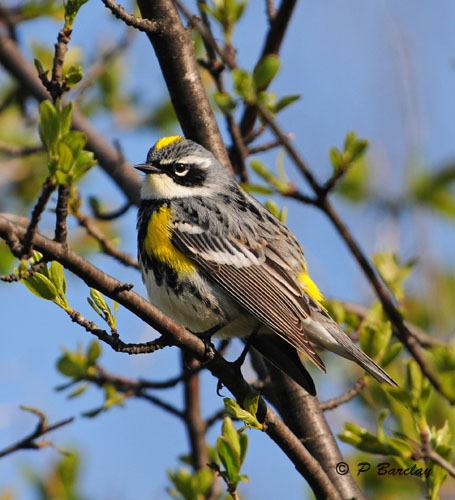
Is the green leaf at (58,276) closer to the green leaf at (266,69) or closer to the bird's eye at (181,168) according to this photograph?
the green leaf at (266,69)

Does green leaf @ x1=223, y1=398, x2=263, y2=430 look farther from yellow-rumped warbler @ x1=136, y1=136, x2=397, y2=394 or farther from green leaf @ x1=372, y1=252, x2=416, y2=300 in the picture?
green leaf @ x1=372, y1=252, x2=416, y2=300

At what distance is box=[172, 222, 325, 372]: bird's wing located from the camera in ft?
12.5

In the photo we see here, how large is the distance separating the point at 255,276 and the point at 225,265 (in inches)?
8.4

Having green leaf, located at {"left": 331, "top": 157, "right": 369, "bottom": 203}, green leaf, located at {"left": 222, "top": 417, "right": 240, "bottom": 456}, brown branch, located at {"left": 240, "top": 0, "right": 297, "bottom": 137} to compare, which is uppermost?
green leaf, located at {"left": 331, "top": 157, "right": 369, "bottom": 203}

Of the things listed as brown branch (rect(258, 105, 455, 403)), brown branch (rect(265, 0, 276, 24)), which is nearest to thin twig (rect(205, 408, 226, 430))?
brown branch (rect(258, 105, 455, 403))

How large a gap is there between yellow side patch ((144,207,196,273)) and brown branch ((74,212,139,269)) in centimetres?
40

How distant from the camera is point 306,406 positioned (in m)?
3.94

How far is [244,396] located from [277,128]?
4.08ft

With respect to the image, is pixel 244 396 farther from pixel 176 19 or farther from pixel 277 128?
pixel 176 19

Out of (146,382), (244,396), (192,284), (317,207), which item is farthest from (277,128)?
(146,382)

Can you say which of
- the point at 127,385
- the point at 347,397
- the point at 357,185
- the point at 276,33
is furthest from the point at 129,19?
the point at 357,185

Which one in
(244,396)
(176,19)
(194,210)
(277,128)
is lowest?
(244,396)

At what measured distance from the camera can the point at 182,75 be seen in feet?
13.6

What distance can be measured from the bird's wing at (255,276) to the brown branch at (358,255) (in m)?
0.47
